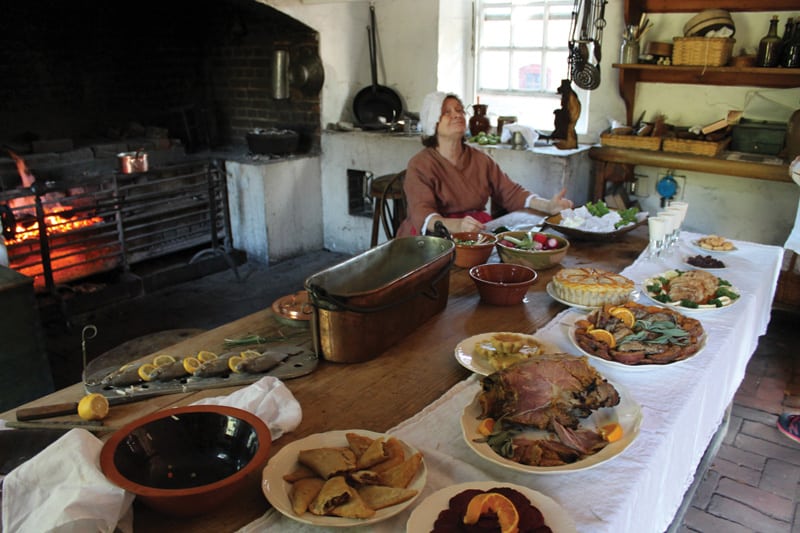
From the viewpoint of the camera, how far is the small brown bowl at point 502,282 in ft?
6.22

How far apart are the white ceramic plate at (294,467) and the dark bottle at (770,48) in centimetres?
343

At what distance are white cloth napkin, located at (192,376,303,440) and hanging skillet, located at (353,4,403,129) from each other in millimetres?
3934

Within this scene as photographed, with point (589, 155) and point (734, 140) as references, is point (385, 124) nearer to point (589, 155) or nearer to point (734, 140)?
point (589, 155)

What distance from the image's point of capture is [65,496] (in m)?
0.97

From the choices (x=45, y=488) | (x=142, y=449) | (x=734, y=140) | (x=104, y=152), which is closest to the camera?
(x=45, y=488)

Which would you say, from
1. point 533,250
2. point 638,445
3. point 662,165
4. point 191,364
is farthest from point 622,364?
point 662,165

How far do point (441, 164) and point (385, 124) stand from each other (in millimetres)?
2088

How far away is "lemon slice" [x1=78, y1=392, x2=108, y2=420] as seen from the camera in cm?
126

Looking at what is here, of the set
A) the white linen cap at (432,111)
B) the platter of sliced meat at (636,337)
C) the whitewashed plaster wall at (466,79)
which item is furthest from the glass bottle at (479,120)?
the platter of sliced meat at (636,337)

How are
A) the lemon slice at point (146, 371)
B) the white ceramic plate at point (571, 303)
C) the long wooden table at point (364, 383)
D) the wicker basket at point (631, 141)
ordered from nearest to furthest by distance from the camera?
the long wooden table at point (364, 383) → the lemon slice at point (146, 371) → the white ceramic plate at point (571, 303) → the wicker basket at point (631, 141)

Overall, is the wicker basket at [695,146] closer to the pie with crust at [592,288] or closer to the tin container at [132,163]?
the pie with crust at [592,288]

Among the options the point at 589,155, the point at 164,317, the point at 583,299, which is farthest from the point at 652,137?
the point at 164,317

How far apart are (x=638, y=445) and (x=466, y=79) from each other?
4255mm

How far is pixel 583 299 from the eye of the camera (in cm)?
187
